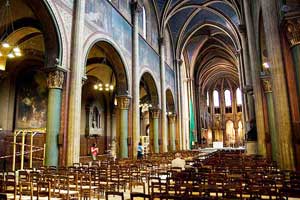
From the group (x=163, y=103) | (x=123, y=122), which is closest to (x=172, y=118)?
(x=163, y=103)

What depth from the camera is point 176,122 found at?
94.8 ft

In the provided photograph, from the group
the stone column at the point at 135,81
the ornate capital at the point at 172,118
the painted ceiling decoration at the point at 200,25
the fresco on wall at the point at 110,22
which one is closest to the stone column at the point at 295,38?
the fresco on wall at the point at 110,22

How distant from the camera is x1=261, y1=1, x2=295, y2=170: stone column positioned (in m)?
8.49

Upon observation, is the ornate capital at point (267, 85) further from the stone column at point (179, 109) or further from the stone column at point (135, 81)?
the stone column at point (179, 109)

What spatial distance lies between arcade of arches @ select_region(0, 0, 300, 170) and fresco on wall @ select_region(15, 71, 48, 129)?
7cm

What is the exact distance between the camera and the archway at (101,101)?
16.2 meters

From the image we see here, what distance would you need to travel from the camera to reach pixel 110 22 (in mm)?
14797

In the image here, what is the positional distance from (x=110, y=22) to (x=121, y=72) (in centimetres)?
328

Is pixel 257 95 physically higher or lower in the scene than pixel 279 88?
higher

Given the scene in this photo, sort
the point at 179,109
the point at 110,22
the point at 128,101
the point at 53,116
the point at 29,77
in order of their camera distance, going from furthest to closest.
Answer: the point at 179,109 → the point at 29,77 → the point at 128,101 → the point at 110,22 → the point at 53,116

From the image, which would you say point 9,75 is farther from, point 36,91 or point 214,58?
point 214,58

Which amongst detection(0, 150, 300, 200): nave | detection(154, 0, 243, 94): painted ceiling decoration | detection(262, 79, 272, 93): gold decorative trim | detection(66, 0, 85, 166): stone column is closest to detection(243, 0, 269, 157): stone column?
detection(262, 79, 272, 93): gold decorative trim

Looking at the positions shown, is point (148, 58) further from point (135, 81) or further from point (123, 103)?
point (123, 103)

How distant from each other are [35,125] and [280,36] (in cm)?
1624
